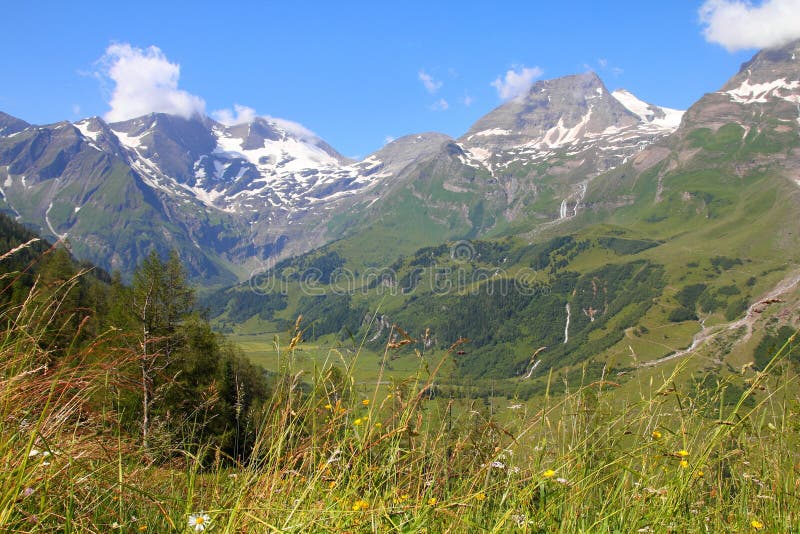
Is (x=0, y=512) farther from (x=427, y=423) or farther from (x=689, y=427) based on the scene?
(x=689, y=427)

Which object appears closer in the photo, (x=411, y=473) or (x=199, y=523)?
(x=199, y=523)

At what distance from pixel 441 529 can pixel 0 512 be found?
2.31 meters

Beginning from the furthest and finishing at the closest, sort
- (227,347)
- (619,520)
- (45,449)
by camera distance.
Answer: (227,347) → (619,520) → (45,449)

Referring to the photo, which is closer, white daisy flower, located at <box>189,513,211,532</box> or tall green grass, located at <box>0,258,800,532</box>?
white daisy flower, located at <box>189,513,211,532</box>

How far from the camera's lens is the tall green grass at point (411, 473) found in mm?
2846

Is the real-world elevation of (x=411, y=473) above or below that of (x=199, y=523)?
below

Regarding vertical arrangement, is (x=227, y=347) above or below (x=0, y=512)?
below

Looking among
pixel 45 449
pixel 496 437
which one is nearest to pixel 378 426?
pixel 496 437

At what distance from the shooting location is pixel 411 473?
3699mm

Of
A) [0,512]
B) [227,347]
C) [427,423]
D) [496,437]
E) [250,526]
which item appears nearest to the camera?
[0,512]

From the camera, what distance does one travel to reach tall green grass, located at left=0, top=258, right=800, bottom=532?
9.34 ft

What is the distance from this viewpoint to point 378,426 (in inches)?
151

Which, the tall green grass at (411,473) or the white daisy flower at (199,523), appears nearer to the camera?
the white daisy flower at (199,523)

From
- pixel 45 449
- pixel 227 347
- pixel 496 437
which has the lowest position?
pixel 227 347
